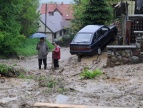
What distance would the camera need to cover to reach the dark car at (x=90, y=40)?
2016 cm

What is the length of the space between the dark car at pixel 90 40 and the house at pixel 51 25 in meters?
40.1

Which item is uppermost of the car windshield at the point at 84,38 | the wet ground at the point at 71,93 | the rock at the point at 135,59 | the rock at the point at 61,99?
the rock at the point at 61,99

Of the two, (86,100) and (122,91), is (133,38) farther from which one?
(86,100)

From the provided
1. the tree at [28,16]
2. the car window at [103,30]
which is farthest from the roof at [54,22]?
the car window at [103,30]

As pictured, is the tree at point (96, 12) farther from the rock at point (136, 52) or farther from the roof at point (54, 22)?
the roof at point (54, 22)

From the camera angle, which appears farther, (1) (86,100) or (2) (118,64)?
(2) (118,64)

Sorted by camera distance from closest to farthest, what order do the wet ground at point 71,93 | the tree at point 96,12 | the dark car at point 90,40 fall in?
the wet ground at point 71,93
the dark car at point 90,40
the tree at point 96,12

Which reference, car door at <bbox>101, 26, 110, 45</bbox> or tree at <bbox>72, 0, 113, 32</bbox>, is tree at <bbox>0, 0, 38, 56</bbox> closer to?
tree at <bbox>72, 0, 113, 32</bbox>

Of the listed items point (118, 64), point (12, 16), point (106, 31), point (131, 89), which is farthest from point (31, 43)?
point (131, 89)

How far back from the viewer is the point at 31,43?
4209 cm

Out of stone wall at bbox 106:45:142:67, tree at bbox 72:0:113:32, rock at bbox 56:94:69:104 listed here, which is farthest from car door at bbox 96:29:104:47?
rock at bbox 56:94:69:104

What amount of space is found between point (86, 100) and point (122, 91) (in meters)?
1.20

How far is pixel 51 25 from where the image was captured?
2625 inches

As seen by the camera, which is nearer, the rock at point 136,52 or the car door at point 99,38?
the rock at point 136,52
